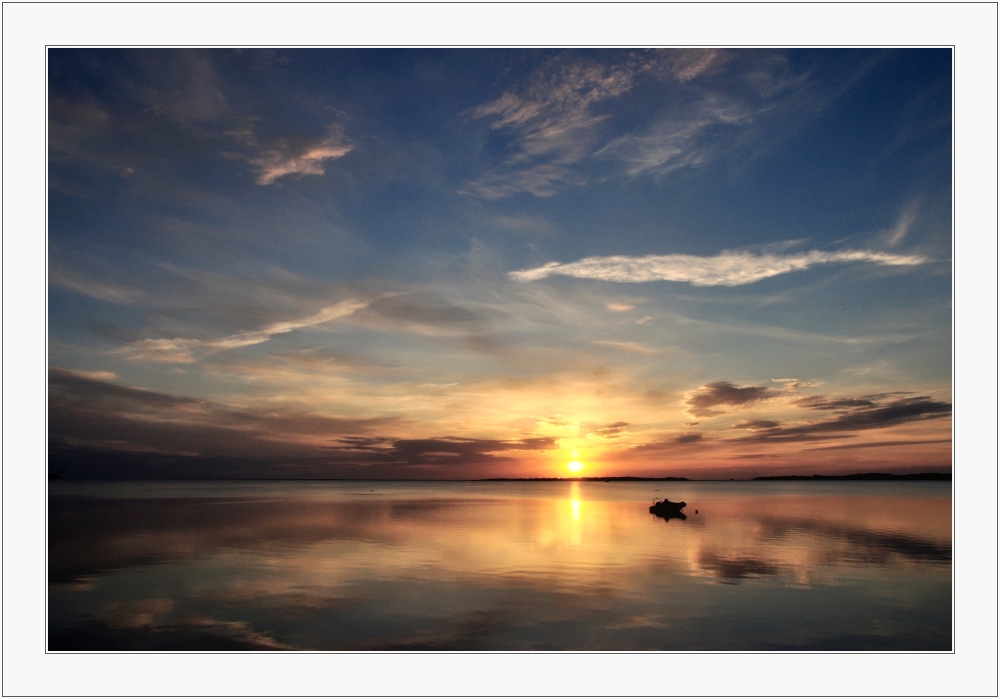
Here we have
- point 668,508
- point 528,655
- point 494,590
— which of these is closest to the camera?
point 528,655

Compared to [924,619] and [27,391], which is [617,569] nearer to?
[924,619]

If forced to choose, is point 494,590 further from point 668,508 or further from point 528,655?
point 668,508

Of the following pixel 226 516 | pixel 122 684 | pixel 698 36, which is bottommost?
pixel 226 516

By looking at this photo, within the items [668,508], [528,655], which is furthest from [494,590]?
[668,508]

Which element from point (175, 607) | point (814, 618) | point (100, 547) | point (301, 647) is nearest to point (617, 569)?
point (814, 618)

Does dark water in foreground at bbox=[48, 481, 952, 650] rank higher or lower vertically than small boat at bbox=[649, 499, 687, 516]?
higher

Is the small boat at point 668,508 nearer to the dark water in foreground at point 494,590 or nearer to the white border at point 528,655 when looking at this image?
the dark water in foreground at point 494,590

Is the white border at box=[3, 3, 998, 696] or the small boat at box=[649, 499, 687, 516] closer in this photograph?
the white border at box=[3, 3, 998, 696]

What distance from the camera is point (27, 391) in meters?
9.86

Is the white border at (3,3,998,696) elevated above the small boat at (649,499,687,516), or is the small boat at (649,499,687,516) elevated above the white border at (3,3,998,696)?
the white border at (3,3,998,696)

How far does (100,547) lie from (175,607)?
14.4 metres

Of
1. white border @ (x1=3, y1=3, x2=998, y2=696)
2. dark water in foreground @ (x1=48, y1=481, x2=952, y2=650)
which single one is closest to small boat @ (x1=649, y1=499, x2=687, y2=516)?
dark water in foreground @ (x1=48, y1=481, x2=952, y2=650)

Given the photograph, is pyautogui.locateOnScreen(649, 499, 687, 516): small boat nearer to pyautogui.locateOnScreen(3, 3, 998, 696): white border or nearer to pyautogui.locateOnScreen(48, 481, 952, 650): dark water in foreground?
pyautogui.locateOnScreen(48, 481, 952, 650): dark water in foreground

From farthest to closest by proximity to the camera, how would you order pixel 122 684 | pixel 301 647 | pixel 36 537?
pixel 301 647 < pixel 36 537 < pixel 122 684
